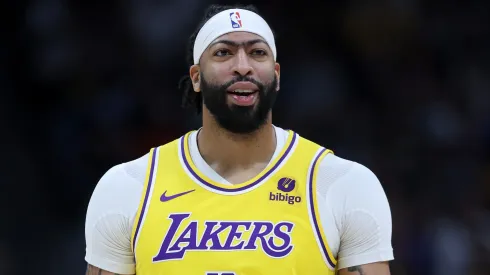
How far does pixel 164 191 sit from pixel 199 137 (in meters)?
0.39

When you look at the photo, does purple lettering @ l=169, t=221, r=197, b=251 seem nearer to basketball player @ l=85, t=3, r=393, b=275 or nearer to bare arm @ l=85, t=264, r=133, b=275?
basketball player @ l=85, t=3, r=393, b=275

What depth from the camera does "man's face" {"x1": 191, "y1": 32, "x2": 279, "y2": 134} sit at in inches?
156

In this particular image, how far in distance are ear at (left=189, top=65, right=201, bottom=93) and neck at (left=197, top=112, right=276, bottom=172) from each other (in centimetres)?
20

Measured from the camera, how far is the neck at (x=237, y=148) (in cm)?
411

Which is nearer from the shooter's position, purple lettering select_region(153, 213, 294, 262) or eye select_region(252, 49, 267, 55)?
purple lettering select_region(153, 213, 294, 262)

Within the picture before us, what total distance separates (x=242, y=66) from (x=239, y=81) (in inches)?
2.7

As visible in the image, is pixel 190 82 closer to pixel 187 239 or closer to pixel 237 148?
pixel 237 148

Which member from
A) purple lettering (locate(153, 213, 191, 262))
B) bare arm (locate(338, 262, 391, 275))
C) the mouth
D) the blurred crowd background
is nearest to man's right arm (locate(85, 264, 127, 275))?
purple lettering (locate(153, 213, 191, 262))

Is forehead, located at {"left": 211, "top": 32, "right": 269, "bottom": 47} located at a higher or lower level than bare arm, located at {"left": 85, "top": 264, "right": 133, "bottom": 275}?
higher

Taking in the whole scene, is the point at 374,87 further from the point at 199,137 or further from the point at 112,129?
the point at 199,137

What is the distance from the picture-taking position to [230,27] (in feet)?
13.6
